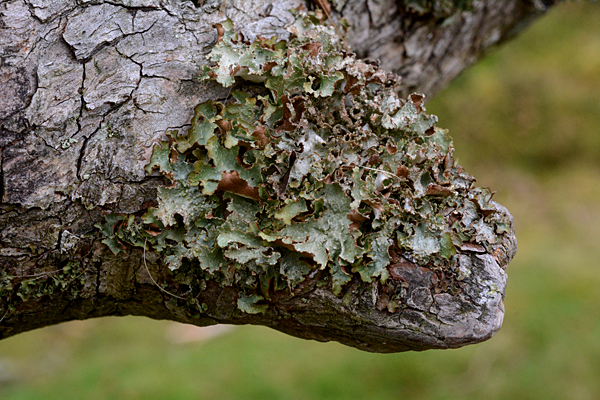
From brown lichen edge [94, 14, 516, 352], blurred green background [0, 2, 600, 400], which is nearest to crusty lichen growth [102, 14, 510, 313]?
brown lichen edge [94, 14, 516, 352]

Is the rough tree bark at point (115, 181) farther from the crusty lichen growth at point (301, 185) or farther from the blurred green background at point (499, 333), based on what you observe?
the blurred green background at point (499, 333)

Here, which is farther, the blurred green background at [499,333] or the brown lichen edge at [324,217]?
the blurred green background at [499,333]

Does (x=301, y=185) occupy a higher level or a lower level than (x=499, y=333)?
higher

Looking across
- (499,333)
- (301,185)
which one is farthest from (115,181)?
(499,333)

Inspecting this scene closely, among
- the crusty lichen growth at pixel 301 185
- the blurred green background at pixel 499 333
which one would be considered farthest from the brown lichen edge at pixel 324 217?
the blurred green background at pixel 499 333

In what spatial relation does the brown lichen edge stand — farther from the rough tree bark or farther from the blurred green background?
the blurred green background

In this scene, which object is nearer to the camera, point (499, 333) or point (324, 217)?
point (324, 217)

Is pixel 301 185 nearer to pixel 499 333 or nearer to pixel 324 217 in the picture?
pixel 324 217
